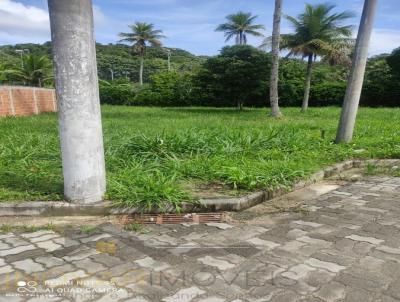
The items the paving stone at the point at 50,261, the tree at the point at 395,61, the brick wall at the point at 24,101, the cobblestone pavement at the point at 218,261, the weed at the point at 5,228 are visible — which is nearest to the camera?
the cobblestone pavement at the point at 218,261

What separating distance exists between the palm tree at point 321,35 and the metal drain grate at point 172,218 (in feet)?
57.1

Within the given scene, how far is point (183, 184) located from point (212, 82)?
17.5m

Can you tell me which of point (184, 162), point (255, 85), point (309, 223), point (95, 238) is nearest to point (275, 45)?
point (255, 85)

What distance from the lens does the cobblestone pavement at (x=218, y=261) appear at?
250cm

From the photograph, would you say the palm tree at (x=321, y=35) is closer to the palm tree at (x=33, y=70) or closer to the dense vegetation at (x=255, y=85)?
the dense vegetation at (x=255, y=85)

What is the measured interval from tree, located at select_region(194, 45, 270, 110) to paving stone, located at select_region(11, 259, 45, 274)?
715 inches

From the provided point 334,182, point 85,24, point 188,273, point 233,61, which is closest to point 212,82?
point 233,61

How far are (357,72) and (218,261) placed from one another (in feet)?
18.9

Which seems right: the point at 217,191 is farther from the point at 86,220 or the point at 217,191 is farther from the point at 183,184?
the point at 86,220

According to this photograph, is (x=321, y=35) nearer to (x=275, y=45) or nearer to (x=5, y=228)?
(x=275, y=45)

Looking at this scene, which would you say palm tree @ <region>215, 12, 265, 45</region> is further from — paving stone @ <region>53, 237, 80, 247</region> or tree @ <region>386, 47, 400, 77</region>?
paving stone @ <region>53, 237, 80, 247</region>

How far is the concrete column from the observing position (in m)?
3.74

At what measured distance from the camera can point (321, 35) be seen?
1953 cm

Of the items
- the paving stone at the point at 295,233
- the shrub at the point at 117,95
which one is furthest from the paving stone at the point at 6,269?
the shrub at the point at 117,95
